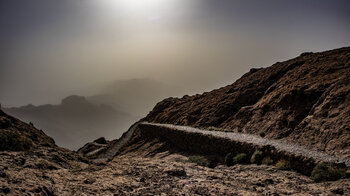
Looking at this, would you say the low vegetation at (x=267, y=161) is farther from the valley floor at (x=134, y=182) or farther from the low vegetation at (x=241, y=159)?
the valley floor at (x=134, y=182)

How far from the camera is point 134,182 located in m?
7.61

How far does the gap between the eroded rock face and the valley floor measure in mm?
4643

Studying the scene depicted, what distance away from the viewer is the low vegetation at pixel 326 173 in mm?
9172

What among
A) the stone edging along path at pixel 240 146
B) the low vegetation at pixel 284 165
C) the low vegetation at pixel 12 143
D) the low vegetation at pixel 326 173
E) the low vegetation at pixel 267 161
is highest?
the low vegetation at pixel 12 143

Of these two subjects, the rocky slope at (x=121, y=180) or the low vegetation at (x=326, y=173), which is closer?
the rocky slope at (x=121, y=180)

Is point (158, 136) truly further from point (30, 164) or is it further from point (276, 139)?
point (30, 164)

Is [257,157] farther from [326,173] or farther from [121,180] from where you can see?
[121,180]

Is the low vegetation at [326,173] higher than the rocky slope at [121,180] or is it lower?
lower

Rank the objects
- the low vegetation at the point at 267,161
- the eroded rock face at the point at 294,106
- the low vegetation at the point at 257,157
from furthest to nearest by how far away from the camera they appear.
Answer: the eroded rock face at the point at 294,106, the low vegetation at the point at 257,157, the low vegetation at the point at 267,161

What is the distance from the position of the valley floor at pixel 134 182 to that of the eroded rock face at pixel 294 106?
183 inches

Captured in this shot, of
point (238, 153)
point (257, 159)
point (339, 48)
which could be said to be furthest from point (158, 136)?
point (339, 48)

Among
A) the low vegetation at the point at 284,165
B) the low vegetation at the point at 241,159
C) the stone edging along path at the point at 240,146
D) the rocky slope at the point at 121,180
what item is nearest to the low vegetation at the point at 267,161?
the stone edging along path at the point at 240,146

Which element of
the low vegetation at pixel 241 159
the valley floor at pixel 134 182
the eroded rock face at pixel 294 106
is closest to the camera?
the valley floor at pixel 134 182

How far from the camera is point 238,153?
15.2 meters
